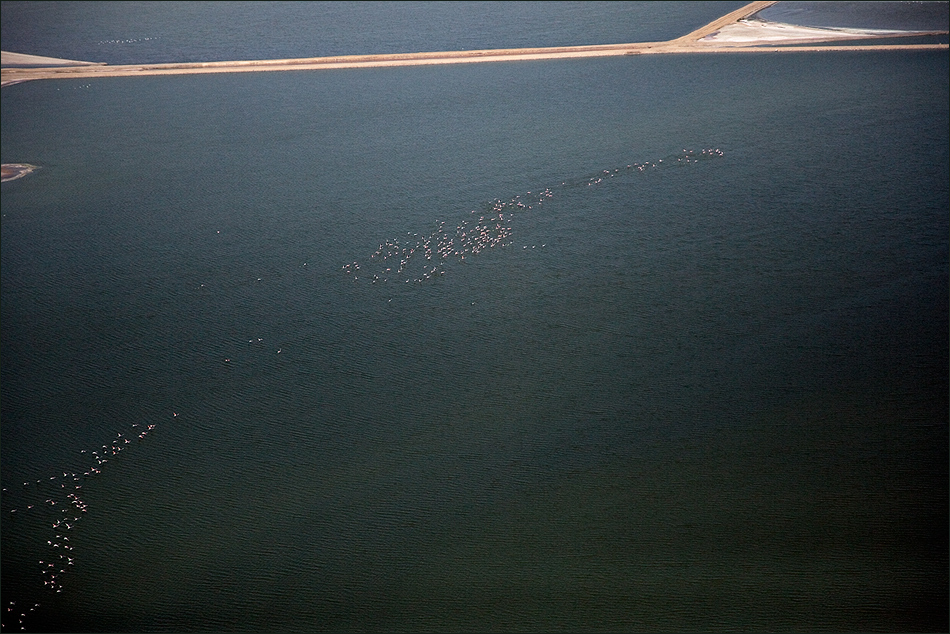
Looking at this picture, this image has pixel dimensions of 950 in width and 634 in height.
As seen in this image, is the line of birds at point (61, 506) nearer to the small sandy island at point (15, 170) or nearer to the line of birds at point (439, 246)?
the line of birds at point (439, 246)

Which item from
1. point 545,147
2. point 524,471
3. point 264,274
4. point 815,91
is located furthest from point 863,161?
point 264,274

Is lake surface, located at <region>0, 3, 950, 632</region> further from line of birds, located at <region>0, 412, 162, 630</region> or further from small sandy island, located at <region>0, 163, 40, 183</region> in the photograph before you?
small sandy island, located at <region>0, 163, 40, 183</region>

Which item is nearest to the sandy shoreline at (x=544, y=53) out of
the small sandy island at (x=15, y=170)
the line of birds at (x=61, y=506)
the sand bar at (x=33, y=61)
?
the sand bar at (x=33, y=61)

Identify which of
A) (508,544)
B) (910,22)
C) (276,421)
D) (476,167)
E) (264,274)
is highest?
(910,22)

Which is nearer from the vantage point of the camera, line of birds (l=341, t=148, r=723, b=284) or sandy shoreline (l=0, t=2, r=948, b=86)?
line of birds (l=341, t=148, r=723, b=284)

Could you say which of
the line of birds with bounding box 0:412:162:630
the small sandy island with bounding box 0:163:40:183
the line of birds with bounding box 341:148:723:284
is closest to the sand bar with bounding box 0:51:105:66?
the small sandy island with bounding box 0:163:40:183

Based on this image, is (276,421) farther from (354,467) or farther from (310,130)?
(310,130)

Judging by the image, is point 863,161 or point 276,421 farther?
point 863,161
